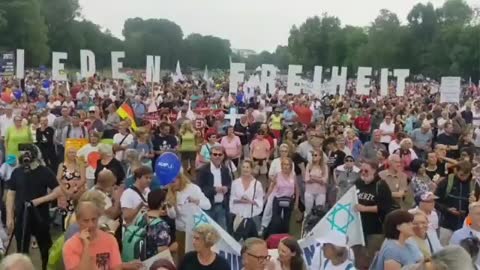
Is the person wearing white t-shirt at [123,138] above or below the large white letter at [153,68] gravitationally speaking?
below

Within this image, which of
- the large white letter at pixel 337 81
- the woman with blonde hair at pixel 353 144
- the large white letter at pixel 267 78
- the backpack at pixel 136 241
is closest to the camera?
the backpack at pixel 136 241

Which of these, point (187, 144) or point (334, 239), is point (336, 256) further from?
point (187, 144)

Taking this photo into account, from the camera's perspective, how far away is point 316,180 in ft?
31.4

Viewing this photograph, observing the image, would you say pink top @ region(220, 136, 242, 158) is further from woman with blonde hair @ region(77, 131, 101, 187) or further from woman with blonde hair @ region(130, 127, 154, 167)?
woman with blonde hair @ region(77, 131, 101, 187)

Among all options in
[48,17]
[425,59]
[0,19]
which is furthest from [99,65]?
[425,59]

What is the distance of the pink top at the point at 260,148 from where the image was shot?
1313 centimetres

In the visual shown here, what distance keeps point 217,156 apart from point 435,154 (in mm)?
3220

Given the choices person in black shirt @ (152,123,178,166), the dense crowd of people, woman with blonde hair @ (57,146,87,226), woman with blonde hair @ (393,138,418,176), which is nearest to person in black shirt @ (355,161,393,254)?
the dense crowd of people

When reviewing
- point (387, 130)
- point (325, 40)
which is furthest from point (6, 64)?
point (325, 40)

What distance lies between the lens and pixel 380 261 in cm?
567

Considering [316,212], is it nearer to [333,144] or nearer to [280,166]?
[280,166]

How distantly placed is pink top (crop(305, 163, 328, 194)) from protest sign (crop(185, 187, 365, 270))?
2.32 meters

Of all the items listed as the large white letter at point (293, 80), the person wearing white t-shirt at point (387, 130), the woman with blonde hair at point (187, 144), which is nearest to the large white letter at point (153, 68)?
the large white letter at point (293, 80)

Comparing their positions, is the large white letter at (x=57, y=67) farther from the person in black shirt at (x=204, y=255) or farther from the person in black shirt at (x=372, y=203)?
the person in black shirt at (x=204, y=255)
